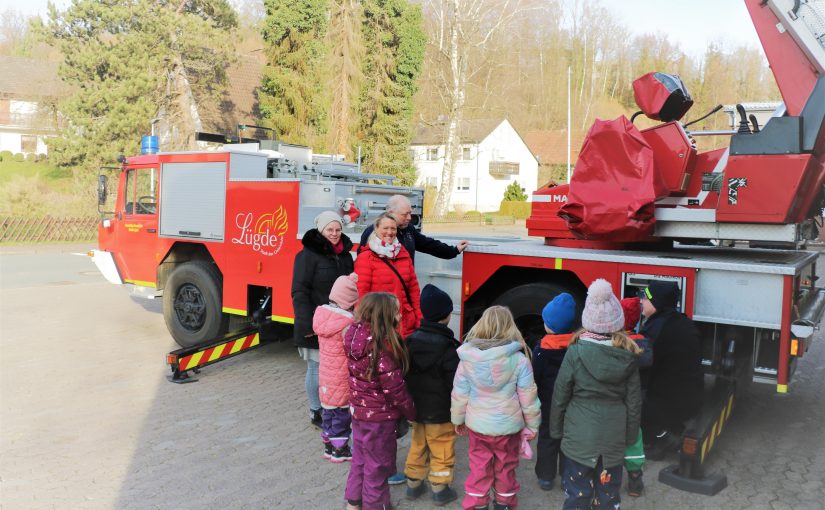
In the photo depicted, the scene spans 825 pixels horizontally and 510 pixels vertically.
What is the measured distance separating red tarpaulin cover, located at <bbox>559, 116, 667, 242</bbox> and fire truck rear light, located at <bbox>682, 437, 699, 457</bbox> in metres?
1.73

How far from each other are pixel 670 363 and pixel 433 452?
166 cm

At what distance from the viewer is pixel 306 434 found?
5617mm

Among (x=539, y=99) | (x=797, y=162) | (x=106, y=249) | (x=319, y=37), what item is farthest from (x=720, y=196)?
(x=539, y=99)

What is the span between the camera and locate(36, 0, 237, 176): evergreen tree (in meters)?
26.7

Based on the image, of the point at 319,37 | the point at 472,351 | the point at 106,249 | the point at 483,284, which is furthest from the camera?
the point at 319,37

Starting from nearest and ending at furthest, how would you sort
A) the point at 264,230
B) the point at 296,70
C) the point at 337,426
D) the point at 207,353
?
1. the point at 337,426
2. the point at 207,353
3. the point at 264,230
4. the point at 296,70

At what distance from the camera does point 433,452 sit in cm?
438

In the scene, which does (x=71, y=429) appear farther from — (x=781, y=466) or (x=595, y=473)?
(x=781, y=466)

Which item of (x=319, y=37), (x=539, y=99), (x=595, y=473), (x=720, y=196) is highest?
(x=539, y=99)

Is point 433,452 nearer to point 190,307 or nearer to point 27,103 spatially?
point 190,307

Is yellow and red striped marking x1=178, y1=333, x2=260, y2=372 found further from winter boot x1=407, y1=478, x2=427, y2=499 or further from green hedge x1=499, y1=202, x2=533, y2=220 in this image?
green hedge x1=499, y1=202, x2=533, y2=220

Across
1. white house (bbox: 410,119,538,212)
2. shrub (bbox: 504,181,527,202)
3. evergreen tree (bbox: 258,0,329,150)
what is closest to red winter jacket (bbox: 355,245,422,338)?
evergreen tree (bbox: 258,0,329,150)

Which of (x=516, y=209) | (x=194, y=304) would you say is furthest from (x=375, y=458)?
(x=516, y=209)

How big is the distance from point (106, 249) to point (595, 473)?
7.55 meters
